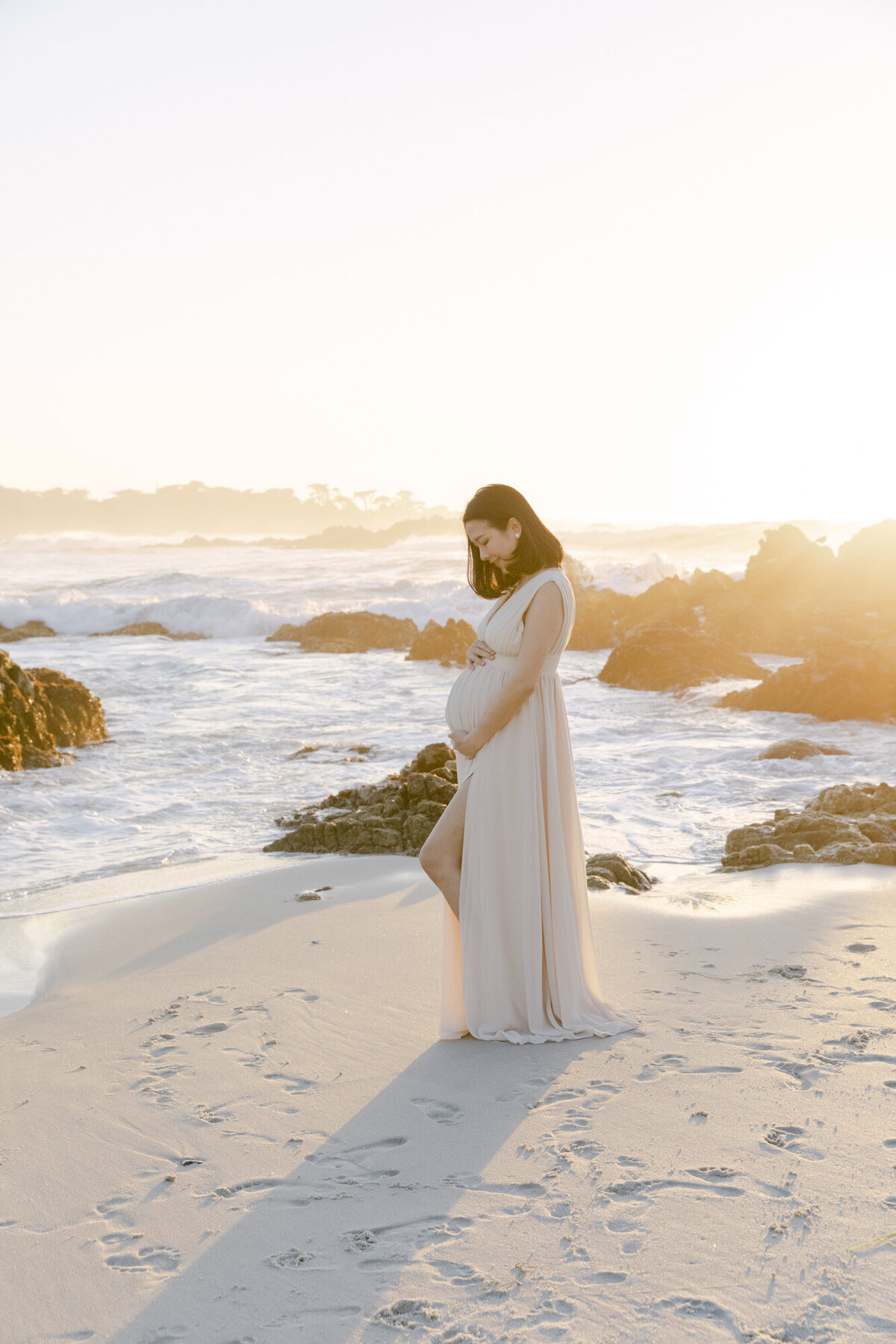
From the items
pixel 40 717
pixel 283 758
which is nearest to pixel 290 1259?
pixel 283 758

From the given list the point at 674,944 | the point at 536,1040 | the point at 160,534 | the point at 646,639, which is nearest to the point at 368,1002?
Result: the point at 536,1040

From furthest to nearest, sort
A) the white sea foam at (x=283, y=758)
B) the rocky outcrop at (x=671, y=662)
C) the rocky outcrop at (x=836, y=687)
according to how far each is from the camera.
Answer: the rocky outcrop at (x=671, y=662) < the rocky outcrop at (x=836, y=687) < the white sea foam at (x=283, y=758)

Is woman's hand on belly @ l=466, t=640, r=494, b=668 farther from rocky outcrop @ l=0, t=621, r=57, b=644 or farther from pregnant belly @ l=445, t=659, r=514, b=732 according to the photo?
rocky outcrop @ l=0, t=621, r=57, b=644

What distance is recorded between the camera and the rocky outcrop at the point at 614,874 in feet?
18.2

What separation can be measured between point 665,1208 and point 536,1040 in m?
1.09

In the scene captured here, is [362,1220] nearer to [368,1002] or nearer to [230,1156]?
[230,1156]

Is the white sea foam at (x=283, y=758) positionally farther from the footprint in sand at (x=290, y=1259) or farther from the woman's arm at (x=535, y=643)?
the footprint in sand at (x=290, y=1259)

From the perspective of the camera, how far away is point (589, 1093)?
3.00m

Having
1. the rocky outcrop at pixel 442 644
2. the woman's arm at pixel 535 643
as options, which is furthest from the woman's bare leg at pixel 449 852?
the rocky outcrop at pixel 442 644

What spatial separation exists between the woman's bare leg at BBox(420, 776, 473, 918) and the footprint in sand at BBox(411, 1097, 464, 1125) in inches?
27.6

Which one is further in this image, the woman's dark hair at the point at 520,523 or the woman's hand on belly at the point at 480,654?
the woman's hand on belly at the point at 480,654

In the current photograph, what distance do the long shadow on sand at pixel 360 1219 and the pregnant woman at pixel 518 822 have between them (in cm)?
30

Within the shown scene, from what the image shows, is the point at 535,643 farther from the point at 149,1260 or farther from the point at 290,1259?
the point at 149,1260

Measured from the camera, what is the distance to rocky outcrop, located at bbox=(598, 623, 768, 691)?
619 inches
